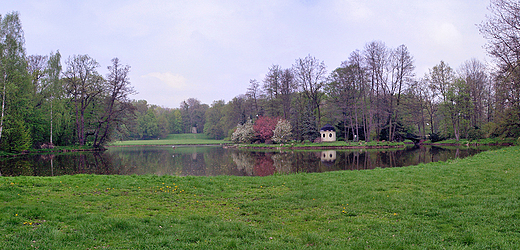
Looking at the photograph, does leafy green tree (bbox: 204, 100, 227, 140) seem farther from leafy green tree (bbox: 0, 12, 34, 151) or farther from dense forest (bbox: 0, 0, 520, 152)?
leafy green tree (bbox: 0, 12, 34, 151)

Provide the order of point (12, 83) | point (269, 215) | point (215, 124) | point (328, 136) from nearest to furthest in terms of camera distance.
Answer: point (269, 215)
point (12, 83)
point (328, 136)
point (215, 124)

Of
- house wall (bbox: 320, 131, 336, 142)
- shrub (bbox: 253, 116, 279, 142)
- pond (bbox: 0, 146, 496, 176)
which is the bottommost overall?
pond (bbox: 0, 146, 496, 176)

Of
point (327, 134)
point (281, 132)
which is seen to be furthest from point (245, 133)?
point (327, 134)

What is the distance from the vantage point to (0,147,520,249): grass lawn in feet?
14.5

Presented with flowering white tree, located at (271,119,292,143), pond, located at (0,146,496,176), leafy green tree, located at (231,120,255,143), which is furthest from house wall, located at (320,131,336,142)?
pond, located at (0,146,496,176)

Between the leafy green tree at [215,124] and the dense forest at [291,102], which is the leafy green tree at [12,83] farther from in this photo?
the leafy green tree at [215,124]

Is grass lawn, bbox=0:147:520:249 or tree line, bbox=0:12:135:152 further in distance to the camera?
tree line, bbox=0:12:135:152

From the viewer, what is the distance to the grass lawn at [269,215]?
14.5 ft

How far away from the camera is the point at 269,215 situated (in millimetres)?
6430

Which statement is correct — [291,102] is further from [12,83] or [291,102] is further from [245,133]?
[12,83]

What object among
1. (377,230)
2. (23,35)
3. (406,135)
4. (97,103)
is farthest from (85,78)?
(406,135)

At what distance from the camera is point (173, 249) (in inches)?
165

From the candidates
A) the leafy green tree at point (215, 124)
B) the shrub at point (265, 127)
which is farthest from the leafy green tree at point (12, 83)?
the leafy green tree at point (215, 124)

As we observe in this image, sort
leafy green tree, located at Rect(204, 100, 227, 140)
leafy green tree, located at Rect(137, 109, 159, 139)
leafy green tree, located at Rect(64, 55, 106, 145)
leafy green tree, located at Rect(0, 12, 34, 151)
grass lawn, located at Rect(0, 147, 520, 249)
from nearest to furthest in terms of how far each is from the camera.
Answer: grass lawn, located at Rect(0, 147, 520, 249), leafy green tree, located at Rect(0, 12, 34, 151), leafy green tree, located at Rect(64, 55, 106, 145), leafy green tree, located at Rect(204, 100, 227, 140), leafy green tree, located at Rect(137, 109, 159, 139)
